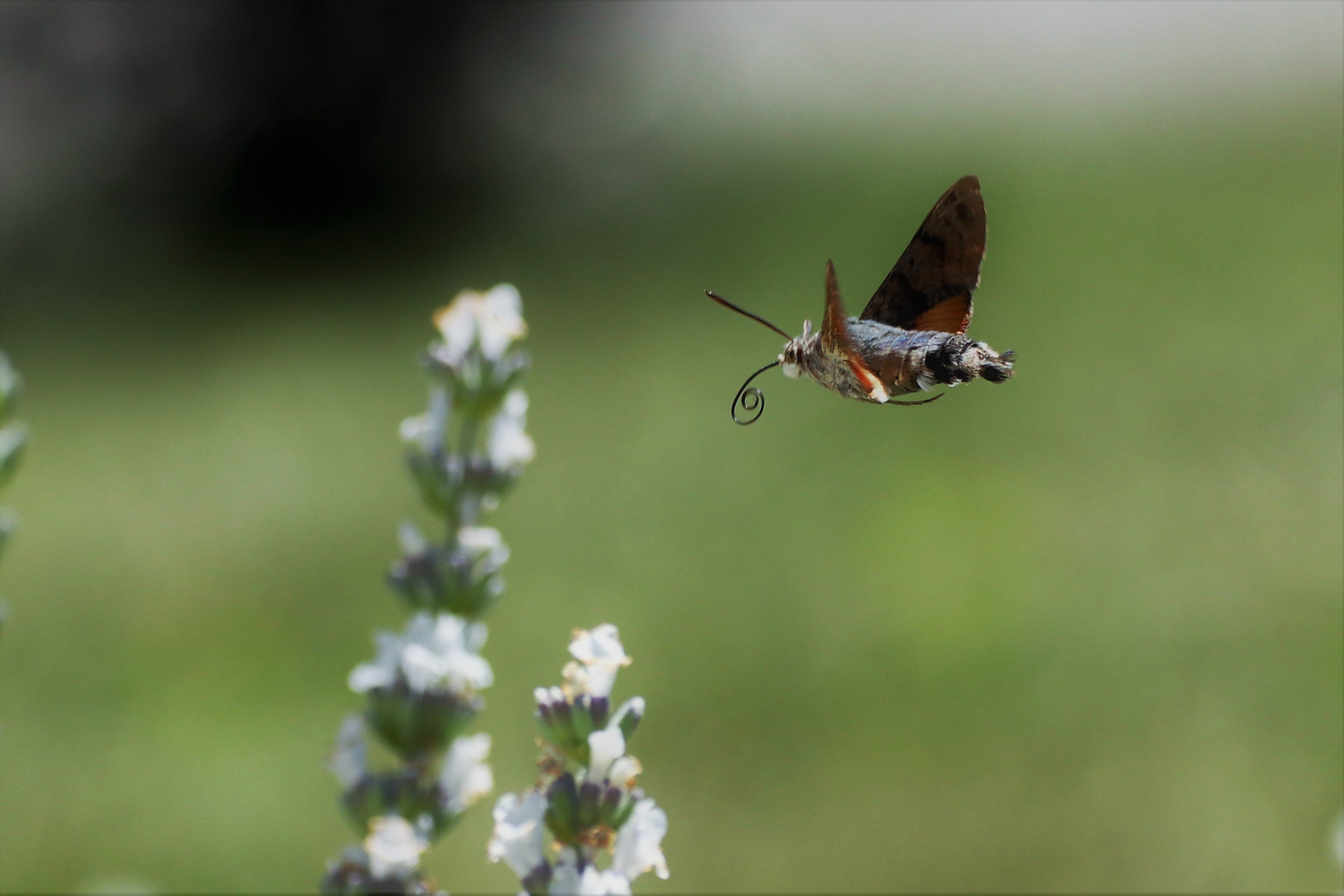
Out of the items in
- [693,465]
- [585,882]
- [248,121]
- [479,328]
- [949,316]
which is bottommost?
[585,882]

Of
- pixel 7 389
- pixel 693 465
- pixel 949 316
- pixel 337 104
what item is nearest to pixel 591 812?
pixel 7 389

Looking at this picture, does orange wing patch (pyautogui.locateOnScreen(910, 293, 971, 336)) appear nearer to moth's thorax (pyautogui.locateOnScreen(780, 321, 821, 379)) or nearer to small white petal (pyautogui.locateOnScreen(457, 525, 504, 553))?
moth's thorax (pyautogui.locateOnScreen(780, 321, 821, 379))

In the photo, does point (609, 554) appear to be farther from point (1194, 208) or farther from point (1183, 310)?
point (1194, 208)

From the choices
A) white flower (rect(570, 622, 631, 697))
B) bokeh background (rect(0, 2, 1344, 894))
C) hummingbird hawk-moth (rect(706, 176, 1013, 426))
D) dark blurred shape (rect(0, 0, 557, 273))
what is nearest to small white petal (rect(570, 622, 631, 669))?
white flower (rect(570, 622, 631, 697))

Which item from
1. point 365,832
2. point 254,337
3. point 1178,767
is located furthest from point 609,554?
point 365,832

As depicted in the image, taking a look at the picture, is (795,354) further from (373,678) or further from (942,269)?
(373,678)

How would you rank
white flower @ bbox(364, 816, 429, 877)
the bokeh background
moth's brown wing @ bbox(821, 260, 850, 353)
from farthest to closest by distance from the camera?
the bokeh background, moth's brown wing @ bbox(821, 260, 850, 353), white flower @ bbox(364, 816, 429, 877)
